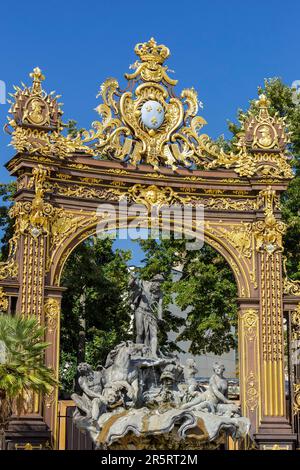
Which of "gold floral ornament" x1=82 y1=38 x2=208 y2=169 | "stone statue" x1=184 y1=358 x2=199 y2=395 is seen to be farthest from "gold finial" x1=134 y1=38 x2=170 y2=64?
"stone statue" x1=184 y1=358 x2=199 y2=395

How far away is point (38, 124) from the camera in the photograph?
25.1 metres

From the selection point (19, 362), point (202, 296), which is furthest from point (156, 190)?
point (19, 362)

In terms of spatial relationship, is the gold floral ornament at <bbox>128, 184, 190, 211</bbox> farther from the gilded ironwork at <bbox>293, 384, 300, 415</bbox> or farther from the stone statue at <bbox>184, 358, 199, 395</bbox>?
the gilded ironwork at <bbox>293, 384, 300, 415</bbox>

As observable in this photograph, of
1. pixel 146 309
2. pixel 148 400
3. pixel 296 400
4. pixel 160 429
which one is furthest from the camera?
pixel 146 309

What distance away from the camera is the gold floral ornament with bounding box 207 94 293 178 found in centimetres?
2662

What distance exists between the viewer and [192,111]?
26.8m

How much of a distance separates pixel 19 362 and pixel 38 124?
23.4 feet

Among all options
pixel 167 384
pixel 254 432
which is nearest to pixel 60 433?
pixel 167 384

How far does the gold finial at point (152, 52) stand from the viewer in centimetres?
2666

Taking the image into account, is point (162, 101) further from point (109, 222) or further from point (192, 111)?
point (109, 222)

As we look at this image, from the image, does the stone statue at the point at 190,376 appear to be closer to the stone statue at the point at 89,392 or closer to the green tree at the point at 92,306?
the stone statue at the point at 89,392

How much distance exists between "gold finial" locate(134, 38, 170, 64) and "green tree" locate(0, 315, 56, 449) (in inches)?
346

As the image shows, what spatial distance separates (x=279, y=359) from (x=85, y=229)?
19.7 ft

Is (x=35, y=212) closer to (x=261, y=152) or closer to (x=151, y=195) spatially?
(x=151, y=195)
